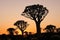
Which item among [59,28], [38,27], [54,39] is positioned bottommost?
[59,28]

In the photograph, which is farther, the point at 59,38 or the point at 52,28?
the point at 52,28

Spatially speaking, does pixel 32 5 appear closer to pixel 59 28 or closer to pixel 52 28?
pixel 52 28

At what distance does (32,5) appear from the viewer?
44.9 meters

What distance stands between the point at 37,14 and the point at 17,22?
21748 millimetres

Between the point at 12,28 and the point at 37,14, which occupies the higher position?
the point at 37,14

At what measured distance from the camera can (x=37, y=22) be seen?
43.2m

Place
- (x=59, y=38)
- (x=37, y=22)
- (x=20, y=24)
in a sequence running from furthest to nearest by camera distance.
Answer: (x=20, y=24), (x=37, y=22), (x=59, y=38)

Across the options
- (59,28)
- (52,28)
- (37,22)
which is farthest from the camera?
(59,28)

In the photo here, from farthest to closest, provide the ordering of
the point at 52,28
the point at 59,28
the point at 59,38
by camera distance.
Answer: the point at 59,28 → the point at 52,28 → the point at 59,38

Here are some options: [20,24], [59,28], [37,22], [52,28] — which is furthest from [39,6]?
[59,28]

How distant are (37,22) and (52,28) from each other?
32.0m

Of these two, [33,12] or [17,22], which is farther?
[17,22]

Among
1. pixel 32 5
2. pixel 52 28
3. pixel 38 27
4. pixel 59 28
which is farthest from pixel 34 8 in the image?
pixel 59 28

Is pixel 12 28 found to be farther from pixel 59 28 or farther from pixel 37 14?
pixel 37 14
